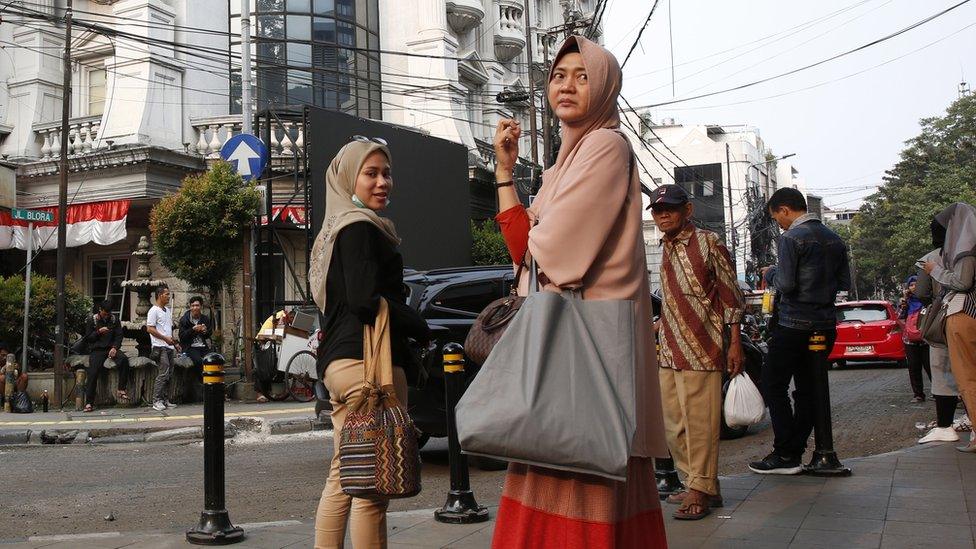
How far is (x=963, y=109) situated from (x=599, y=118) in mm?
55485

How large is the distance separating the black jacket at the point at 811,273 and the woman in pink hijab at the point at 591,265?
3.48 meters

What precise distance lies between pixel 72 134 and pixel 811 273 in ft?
56.8

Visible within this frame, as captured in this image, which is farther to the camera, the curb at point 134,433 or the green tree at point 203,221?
the green tree at point 203,221

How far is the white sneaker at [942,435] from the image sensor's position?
765 cm

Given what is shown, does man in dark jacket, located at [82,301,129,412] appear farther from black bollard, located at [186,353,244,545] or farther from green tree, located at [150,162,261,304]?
black bollard, located at [186,353,244,545]

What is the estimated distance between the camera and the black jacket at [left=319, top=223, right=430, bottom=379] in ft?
11.2

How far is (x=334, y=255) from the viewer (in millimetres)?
3564

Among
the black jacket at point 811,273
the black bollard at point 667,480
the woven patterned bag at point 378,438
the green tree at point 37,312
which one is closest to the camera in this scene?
the woven patterned bag at point 378,438

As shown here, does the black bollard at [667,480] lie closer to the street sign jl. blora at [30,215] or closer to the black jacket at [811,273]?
the black jacket at [811,273]

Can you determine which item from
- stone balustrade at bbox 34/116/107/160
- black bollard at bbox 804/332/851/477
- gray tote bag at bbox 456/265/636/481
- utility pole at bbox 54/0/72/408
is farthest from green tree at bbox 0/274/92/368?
gray tote bag at bbox 456/265/636/481

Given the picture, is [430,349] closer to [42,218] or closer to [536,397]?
[536,397]

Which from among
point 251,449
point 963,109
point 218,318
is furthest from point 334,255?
point 963,109

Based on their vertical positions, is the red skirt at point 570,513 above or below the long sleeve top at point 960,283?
below

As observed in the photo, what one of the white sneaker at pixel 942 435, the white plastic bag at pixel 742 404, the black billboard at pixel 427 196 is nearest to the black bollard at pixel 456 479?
the white plastic bag at pixel 742 404
